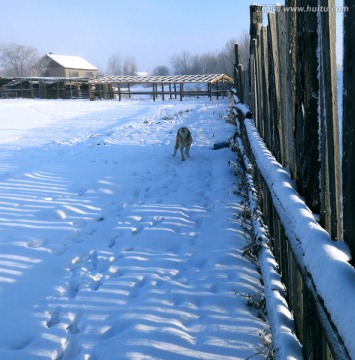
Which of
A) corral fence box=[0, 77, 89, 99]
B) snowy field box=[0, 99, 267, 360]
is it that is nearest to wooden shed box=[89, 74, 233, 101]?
corral fence box=[0, 77, 89, 99]

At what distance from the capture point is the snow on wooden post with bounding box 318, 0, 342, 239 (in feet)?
4.61

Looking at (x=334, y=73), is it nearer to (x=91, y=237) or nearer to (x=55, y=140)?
(x=91, y=237)

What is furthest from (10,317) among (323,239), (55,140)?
(55,140)

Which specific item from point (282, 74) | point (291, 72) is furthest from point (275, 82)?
point (291, 72)

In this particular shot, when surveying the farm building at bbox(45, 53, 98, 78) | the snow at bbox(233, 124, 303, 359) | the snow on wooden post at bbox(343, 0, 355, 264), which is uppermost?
the farm building at bbox(45, 53, 98, 78)

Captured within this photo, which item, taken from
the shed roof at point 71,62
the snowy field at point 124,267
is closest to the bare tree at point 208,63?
the shed roof at point 71,62

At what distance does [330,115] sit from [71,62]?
279 feet

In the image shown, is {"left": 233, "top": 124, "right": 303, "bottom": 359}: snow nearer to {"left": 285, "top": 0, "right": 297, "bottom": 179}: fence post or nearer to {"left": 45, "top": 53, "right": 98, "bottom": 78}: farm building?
{"left": 285, "top": 0, "right": 297, "bottom": 179}: fence post

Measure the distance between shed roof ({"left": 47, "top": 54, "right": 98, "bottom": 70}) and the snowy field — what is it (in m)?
76.1

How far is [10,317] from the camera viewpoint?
116 inches

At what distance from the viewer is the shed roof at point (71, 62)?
7630cm

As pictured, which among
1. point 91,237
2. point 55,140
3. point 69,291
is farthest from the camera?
point 55,140

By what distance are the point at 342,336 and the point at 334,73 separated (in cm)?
98

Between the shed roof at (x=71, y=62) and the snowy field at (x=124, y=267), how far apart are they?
250 feet
